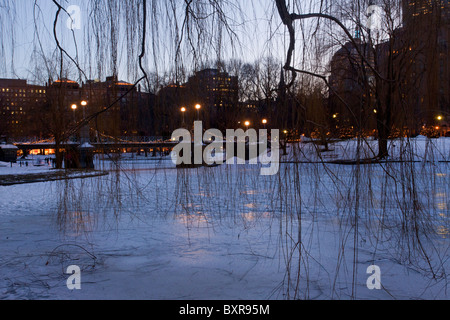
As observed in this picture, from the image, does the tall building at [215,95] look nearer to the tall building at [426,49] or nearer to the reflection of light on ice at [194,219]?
the reflection of light on ice at [194,219]

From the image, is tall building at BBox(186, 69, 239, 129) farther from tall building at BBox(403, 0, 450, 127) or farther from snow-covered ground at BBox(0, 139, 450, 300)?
tall building at BBox(403, 0, 450, 127)

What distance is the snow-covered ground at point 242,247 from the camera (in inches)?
114

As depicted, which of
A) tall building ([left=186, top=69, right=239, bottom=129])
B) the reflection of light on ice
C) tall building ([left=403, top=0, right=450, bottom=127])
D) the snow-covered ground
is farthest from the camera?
the reflection of light on ice

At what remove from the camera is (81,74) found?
3.68 m

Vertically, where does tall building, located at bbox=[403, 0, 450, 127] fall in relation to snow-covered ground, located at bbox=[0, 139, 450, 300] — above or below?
above

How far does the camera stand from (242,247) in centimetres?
393

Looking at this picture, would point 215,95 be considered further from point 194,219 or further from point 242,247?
point 194,219

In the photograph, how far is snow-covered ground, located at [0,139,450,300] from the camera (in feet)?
9.48

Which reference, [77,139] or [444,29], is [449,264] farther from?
[77,139]

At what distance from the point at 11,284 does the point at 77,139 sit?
1.94 m

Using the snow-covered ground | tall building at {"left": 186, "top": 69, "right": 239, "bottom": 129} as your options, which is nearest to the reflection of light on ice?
the snow-covered ground

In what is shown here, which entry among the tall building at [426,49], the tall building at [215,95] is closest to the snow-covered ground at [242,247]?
the tall building at [426,49]

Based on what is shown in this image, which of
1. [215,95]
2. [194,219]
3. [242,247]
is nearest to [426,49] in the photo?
[215,95]
